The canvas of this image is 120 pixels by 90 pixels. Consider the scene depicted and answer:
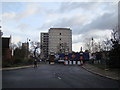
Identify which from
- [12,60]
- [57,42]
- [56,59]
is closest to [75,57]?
[56,59]

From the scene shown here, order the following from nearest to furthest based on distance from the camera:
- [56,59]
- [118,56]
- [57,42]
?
1. [118,56]
2. [56,59]
3. [57,42]

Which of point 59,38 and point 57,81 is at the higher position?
point 59,38

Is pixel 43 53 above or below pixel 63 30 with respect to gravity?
below

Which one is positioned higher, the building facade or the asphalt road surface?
the building facade

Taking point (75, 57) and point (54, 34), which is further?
point (54, 34)

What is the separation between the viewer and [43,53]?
185625 millimetres

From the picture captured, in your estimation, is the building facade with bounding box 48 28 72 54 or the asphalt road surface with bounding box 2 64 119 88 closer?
the asphalt road surface with bounding box 2 64 119 88

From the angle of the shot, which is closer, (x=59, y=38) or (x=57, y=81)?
(x=57, y=81)

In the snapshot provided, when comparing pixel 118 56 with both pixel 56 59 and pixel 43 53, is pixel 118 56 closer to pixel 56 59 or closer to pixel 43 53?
pixel 56 59

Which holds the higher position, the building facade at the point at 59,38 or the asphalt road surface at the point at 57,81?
the building facade at the point at 59,38

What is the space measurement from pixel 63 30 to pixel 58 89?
169 metres

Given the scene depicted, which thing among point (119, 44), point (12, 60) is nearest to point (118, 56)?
point (119, 44)

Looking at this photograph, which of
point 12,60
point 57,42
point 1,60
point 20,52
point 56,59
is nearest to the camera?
point 1,60

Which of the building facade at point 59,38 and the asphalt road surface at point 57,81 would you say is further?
the building facade at point 59,38
